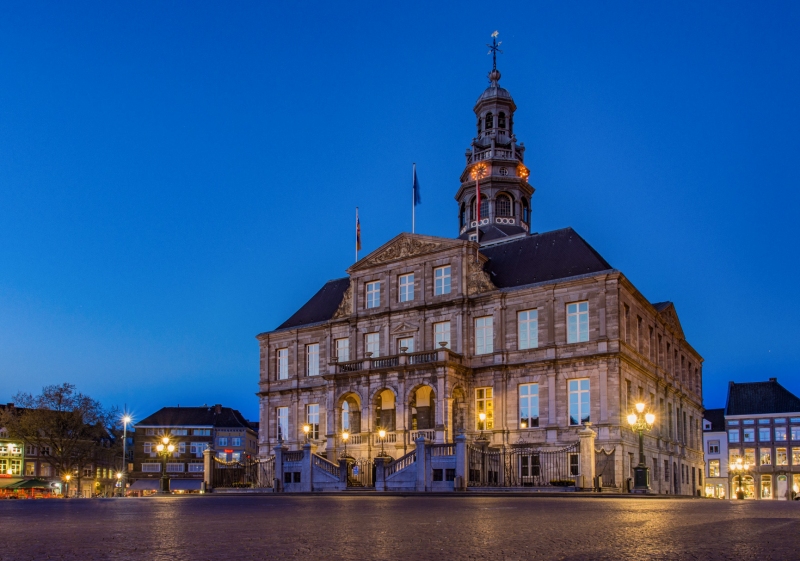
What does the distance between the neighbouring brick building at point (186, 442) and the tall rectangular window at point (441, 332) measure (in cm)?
5138

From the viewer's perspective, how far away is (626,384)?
139 feet

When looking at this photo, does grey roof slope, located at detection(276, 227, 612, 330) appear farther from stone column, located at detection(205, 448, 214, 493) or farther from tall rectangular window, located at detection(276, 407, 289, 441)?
stone column, located at detection(205, 448, 214, 493)

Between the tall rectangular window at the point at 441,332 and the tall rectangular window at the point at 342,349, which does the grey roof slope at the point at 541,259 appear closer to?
the tall rectangular window at the point at 441,332

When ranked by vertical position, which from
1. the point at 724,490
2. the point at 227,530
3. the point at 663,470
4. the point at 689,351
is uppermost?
the point at 689,351

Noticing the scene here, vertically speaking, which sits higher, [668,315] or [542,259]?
[542,259]

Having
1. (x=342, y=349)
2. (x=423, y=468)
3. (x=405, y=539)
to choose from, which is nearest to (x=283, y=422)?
(x=342, y=349)

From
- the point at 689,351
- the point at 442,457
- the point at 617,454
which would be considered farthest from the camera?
the point at 689,351

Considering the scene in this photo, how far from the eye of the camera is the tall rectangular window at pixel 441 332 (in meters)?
47.0

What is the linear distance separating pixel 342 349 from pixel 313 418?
16.7ft

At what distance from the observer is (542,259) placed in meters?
46.7

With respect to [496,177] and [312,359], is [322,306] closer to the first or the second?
[312,359]

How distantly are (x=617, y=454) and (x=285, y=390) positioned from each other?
77.3 ft

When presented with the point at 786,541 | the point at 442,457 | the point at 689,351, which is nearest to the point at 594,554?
the point at 786,541

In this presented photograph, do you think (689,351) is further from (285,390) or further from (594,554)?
(594,554)
